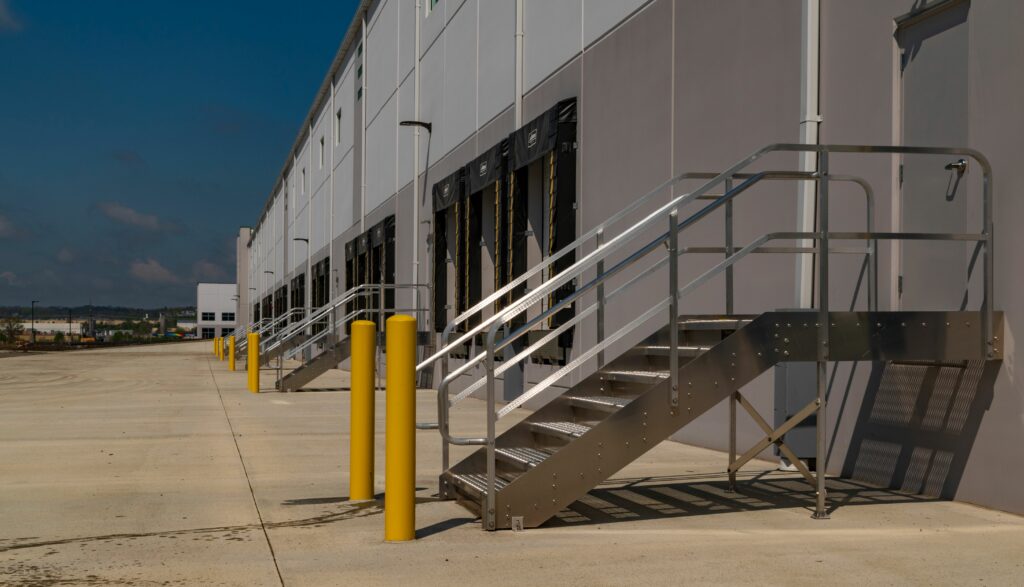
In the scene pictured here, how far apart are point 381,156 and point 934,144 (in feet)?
72.9

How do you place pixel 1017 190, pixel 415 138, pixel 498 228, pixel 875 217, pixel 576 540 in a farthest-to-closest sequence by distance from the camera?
pixel 415 138, pixel 498 228, pixel 875 217, pixel 1017 190, pixel 576 540

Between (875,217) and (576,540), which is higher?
(875,217)

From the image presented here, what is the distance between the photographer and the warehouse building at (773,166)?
7242mm

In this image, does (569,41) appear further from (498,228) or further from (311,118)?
(311,118)

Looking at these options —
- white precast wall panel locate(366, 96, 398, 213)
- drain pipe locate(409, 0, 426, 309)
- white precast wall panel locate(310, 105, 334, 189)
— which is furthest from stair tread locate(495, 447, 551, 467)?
white precast wall panel locate(310, 105, 334, 189)

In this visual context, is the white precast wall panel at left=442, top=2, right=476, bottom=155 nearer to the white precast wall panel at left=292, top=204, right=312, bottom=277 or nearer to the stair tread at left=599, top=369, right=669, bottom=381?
the stair tread at left=599, top=369, right=669, bottom=381

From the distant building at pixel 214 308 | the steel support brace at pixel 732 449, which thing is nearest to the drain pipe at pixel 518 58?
the steel support brace at pixel 732 449

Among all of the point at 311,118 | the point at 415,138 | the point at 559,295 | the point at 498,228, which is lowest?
the point at 559,295

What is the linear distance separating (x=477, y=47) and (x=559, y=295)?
6.26 metres

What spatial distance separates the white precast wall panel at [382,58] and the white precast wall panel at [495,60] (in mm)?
8403

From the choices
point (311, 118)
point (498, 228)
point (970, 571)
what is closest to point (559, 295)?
point (498, 228)

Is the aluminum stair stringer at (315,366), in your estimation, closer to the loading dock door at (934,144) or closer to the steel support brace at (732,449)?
the steel support brace at (732,449)

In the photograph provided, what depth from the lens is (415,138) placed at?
79.4 feet

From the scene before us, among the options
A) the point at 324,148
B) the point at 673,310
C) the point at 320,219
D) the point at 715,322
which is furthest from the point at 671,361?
the point at 320,219
